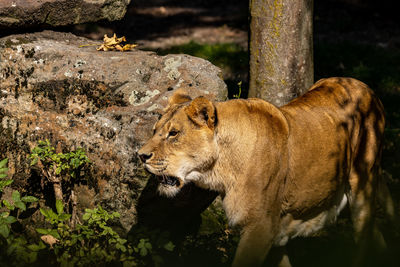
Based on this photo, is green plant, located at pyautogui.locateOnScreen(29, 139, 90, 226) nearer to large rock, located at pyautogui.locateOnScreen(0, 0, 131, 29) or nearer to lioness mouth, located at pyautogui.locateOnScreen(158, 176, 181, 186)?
lioness mouth, located at pyautogui.locateOnScreen(158, 176, 181, 186)

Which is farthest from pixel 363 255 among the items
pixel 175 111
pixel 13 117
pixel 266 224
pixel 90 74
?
pixel 13 117

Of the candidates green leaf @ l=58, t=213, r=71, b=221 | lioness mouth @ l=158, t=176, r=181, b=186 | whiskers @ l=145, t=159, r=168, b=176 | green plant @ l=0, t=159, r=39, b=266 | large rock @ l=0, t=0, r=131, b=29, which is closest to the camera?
whiskers @ l=145, t=159, r=168, b=176

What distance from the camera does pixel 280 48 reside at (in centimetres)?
561

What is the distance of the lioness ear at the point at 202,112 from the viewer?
393 cm

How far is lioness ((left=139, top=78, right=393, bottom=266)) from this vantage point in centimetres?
403

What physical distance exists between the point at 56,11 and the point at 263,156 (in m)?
3.07

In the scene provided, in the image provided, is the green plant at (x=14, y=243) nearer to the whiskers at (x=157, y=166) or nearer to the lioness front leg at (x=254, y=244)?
the whiskers at (x=157, y=166)

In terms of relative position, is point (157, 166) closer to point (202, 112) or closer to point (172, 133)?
point (172, 133)

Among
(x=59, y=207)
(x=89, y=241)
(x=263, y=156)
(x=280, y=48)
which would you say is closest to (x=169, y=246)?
(x=89, y=241)

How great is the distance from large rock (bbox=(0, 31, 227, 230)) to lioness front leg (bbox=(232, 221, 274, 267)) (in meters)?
0.77

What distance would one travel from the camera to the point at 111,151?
15.6 feet

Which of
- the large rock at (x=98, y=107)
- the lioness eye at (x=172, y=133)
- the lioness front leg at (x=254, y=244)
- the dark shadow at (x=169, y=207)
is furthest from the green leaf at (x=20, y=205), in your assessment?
the lioness front leg at (x=254, y=244)

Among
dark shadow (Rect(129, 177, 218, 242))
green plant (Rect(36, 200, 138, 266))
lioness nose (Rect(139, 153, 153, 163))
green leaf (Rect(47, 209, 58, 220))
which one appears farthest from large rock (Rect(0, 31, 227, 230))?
lioness nose (Rect(139, 153, 153, 163))

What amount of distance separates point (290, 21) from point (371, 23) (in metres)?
8.15
